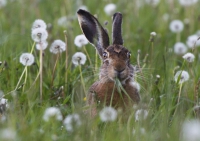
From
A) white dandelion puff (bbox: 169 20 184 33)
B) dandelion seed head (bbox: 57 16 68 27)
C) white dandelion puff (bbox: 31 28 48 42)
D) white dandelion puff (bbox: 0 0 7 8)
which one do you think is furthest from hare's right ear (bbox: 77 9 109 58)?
white dandelion puff (bbox: 0 0 7 8)

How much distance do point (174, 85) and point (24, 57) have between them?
136cm

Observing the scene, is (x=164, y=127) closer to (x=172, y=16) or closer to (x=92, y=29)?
(x=92, y=29)

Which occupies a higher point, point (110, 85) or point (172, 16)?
point (172, 16)

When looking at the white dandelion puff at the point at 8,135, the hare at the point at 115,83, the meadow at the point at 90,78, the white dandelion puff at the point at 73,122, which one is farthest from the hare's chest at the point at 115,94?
the white dandelion puff at the point at 8,135

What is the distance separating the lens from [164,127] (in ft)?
14.4

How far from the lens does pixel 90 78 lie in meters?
6.37

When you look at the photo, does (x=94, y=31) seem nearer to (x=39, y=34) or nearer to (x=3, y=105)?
(x=39, y=34)

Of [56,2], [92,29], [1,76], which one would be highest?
[56,2]

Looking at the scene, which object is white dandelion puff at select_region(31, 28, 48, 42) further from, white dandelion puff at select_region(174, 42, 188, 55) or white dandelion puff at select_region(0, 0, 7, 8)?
white dandelion puff at select_region(0, 0, 7, 8)

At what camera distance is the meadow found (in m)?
4.46

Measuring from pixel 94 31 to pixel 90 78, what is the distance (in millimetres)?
462

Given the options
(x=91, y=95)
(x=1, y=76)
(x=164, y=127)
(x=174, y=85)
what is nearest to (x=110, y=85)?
(x=91, y=95)

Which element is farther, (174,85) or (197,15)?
(197,15)

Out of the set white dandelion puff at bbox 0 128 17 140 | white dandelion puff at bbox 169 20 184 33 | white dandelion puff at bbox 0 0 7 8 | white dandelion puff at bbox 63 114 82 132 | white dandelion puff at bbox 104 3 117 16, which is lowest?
white dandelion puff at bbox 0 128 17 140
